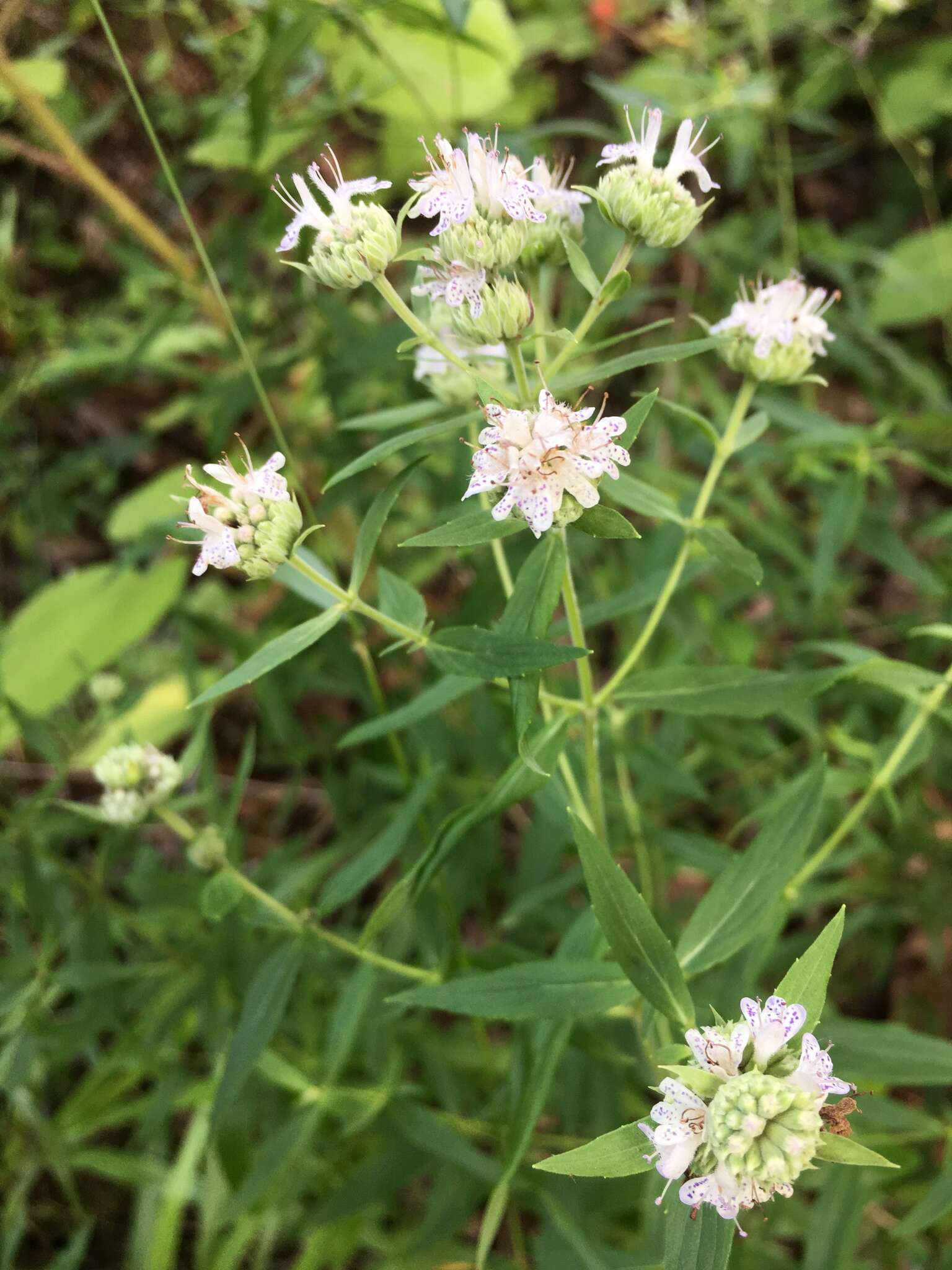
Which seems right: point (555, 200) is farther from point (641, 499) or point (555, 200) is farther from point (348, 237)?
point (641, 499)

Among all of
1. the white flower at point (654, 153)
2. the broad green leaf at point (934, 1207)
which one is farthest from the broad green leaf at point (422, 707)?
the broad green leaf at point (934, 1207)

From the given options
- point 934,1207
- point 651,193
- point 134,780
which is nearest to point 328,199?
point 651,193

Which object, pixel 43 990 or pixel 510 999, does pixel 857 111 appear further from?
pixel 43 990

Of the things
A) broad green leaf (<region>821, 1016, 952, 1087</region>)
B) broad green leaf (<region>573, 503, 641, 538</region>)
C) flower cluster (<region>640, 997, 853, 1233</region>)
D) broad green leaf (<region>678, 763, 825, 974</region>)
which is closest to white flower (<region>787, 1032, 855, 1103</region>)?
flower cluster (<region>640, 997, 853, 1233</region>)

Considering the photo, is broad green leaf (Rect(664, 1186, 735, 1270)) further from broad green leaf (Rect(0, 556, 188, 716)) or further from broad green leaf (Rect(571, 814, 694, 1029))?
broad green leaf (Rect(0, 556, 188, 716))

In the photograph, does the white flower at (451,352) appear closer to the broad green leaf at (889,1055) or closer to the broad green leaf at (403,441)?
the broad green leaf at (403,441)
